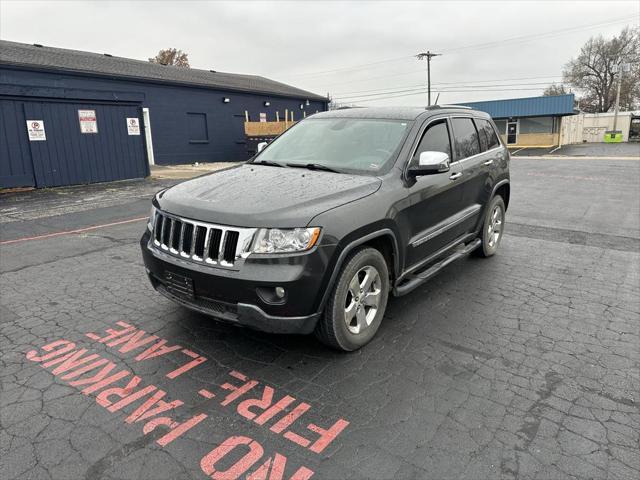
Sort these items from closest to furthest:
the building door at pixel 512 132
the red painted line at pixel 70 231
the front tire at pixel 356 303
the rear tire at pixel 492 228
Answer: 1. the front tire at pixel 356 303
2. the rear tire at pixel 492 228
3. the red painted line at pixel 70 231
4. the building door at pixel 512 132

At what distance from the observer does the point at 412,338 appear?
3785 millimetres

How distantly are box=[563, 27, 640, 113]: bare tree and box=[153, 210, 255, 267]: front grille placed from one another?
69110 mm

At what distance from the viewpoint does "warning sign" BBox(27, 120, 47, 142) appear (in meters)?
13.3

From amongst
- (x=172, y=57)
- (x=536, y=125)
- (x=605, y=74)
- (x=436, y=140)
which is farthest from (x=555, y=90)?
(x=436, y=140)

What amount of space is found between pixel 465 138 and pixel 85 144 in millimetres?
13066

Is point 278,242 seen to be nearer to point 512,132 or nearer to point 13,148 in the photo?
point 13,148

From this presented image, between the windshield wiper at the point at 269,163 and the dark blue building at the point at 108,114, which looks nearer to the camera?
the windshield wiper at the point at 269,163

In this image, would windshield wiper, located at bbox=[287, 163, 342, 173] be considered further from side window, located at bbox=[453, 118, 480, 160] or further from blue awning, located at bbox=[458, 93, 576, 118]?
blue awning, located at bbox=[458, 93, 576, 118]

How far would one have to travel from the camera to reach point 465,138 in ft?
17.0

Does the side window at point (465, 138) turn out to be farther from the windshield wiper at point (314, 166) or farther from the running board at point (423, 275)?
the windshield wiper at point (314, 166)

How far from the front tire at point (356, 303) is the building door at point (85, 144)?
1345 cm

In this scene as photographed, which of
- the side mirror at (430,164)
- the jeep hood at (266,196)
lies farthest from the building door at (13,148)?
the side mirror at (430,164)

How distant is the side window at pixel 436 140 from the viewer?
4.27 meters

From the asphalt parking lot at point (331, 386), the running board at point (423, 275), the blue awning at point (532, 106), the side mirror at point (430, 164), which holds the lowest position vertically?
the asphalt parking lot at point (331, 386)
